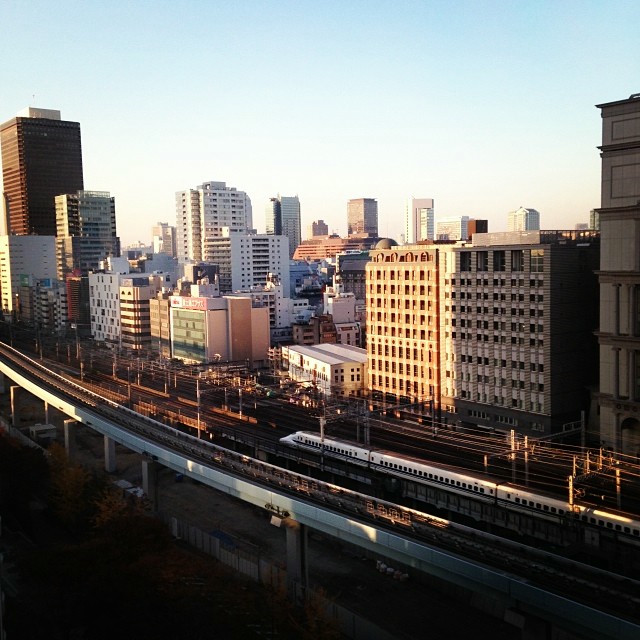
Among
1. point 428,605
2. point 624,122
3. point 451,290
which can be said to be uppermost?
point 624,122

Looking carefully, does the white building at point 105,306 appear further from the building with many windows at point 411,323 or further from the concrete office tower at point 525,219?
the concrete office tower at point 525,219

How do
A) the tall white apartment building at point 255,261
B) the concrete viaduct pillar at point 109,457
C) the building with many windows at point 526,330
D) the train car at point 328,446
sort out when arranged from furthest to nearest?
the tall white apartment building at point 255,261, the concrete viaduct pillar at point 109,457, the building with many windows at point 526,330, the train car at point 328,446

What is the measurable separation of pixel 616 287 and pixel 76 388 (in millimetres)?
40994

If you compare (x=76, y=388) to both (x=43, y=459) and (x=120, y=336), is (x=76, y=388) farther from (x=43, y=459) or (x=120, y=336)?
(x=120, y=336)

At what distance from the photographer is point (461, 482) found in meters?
36.0

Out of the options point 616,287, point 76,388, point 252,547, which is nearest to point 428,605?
point 252,547

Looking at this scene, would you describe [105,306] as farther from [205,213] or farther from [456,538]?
[456,538]

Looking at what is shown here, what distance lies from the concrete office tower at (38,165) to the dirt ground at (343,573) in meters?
147

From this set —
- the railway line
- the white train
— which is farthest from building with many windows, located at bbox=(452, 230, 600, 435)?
the railway line

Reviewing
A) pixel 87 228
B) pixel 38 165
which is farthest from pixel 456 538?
pixel 38 165

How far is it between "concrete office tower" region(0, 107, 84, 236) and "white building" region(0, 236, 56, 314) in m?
33.4

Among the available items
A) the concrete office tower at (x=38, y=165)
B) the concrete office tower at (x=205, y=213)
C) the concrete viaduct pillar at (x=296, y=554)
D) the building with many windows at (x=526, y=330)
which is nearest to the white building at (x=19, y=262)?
the concrete office tower at (x=205, y=213)

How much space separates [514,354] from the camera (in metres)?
47.7

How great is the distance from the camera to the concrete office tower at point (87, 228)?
153375mm
